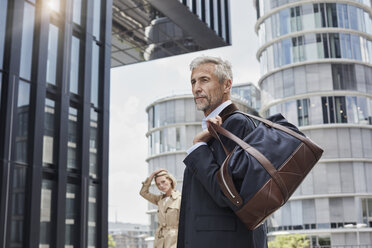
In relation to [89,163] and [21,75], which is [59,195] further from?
[21,75]

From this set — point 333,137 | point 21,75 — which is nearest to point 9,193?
point 21,75

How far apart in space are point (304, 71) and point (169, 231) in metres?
49.4

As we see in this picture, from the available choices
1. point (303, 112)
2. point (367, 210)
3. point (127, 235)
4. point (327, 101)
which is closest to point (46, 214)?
point (303, 112)

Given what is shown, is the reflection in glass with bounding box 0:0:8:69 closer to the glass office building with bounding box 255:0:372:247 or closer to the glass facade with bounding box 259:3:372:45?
the glass office building with bounding box 255:0:372:247

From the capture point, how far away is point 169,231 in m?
7.68

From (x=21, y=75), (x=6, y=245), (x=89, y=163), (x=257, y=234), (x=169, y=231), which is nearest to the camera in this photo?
(x=257, y=234)

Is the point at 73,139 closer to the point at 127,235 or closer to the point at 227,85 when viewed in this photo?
the point at 227,85

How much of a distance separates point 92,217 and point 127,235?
102m

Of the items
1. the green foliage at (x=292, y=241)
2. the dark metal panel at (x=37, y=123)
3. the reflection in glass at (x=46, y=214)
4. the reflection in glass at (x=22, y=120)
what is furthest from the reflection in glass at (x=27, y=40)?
the green foliage at (x=292, y=241)

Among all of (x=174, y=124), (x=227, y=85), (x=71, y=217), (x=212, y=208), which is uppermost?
(x=174, y=124)

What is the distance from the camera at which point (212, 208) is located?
242 centimetres

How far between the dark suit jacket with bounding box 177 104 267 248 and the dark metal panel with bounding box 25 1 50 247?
10400 mm

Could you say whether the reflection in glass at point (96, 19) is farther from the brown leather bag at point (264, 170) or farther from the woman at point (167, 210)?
the brown leather bag at point (264, 170)

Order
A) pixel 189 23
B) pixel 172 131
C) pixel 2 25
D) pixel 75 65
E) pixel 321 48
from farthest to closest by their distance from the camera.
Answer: pixel 172 131 < pixel 321 48 < pixel 189 23 < pixel 75 65 < pixel 2 25
